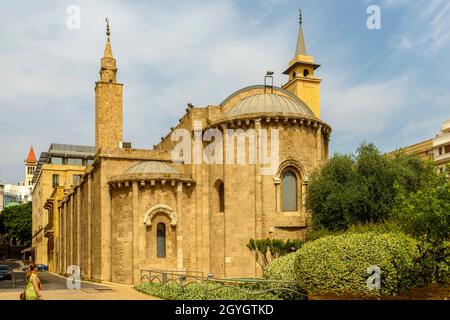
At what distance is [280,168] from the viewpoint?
96.1 ft

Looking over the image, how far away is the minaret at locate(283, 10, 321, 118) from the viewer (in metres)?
→ 50.3

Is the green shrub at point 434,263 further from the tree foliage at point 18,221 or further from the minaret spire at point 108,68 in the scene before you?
the tree foliage at point 18,221

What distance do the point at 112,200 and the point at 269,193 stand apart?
31.7ft

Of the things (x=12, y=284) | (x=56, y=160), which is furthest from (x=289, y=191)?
(x=56, y=160)

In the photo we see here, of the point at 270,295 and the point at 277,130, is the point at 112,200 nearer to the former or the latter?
the point at 277,130

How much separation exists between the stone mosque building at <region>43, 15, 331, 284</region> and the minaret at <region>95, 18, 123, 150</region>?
4391mm

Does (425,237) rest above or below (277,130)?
below

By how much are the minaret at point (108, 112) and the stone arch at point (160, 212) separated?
9324 mm

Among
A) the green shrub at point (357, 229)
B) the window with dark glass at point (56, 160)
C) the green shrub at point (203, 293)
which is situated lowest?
the green shrub at point (203, 293)

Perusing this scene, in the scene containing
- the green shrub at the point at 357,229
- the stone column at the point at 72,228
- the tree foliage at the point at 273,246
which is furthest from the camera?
the stone column at the point at 72,228

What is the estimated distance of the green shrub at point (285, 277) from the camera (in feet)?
57.6

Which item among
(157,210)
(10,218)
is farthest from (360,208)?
(10,218)

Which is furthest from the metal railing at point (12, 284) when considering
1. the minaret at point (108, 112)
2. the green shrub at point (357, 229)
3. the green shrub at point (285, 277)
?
the green shrub at point (357, 229)
